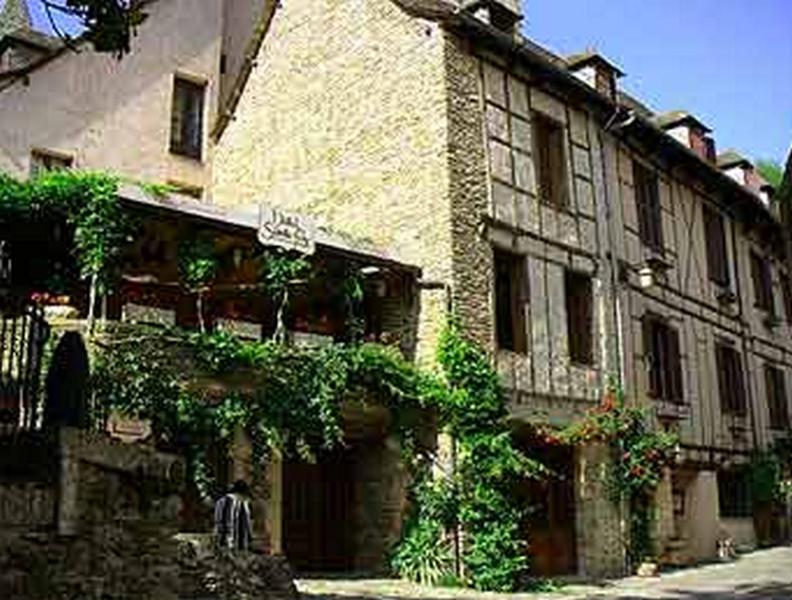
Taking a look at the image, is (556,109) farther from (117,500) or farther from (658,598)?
(117,500)

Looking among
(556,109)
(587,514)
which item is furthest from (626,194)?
(587,514)

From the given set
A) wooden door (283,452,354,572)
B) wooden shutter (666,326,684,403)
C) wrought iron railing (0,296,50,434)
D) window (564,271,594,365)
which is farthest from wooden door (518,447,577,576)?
wrought iron railing (0,296,50,434)

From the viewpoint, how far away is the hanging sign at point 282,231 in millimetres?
12250

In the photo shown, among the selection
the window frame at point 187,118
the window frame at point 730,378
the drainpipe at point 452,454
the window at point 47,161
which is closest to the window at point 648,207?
the window frame at point 730,378

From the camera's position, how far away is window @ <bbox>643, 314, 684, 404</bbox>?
670 inches

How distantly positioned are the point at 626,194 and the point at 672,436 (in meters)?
4.39

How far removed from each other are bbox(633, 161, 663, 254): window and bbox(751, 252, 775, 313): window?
16.2ft

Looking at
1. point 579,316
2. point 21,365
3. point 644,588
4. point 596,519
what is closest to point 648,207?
point 579,316

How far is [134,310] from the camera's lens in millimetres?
13297

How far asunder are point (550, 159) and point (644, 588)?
6891 millimetres

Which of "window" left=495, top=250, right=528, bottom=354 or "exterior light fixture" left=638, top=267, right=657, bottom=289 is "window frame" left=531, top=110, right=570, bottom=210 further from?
"exterior light fixture" left=638, top=267, right=657, bottom=289

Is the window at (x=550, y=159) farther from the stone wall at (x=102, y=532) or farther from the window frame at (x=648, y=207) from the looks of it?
the stone wall at (x=102, y=532)

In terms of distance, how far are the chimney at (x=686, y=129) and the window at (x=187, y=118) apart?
9.62m

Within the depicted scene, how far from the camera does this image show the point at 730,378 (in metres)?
19.8
